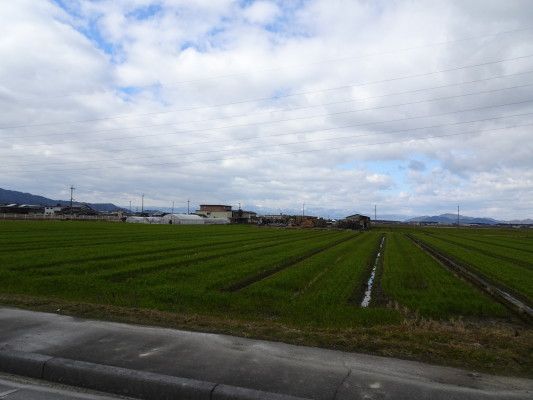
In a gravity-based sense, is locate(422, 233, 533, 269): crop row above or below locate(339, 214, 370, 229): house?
below

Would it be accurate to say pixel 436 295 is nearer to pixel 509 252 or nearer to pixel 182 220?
pixel 509 252

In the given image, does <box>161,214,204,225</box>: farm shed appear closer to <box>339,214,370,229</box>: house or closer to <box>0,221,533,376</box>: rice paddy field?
<box>339,214,370,229</box>: house

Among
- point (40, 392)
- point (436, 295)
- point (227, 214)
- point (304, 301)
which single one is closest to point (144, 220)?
point (227, 214)

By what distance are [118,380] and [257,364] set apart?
2.03 m

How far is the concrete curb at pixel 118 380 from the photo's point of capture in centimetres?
460

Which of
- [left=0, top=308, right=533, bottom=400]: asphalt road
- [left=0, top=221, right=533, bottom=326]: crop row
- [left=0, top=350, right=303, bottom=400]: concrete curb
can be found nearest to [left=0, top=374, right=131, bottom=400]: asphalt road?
[left=0, top=350, right=303, bottom=400]: concrete curb

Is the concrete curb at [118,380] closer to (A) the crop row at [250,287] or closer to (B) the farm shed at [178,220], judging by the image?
(A) the crop row at [250,287]

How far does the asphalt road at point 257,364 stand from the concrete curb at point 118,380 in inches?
5.6

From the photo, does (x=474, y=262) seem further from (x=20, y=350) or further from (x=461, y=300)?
(x=20, y=350)

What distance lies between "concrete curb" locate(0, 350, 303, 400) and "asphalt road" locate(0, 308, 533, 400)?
0.47 ft

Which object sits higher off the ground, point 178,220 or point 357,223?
point 357,223

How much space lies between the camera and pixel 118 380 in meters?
5.00

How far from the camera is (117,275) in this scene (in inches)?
613

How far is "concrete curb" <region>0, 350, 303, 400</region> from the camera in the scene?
15.1 ft
